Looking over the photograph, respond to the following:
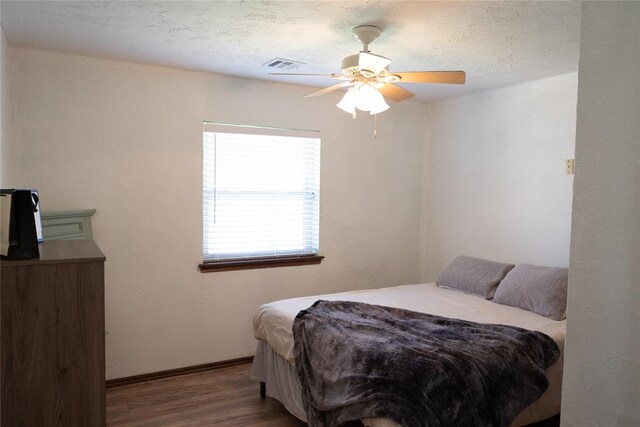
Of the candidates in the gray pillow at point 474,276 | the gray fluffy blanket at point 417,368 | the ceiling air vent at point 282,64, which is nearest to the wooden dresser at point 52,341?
the gray fluffy blanket at point 417,368

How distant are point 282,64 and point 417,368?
89.0 inches

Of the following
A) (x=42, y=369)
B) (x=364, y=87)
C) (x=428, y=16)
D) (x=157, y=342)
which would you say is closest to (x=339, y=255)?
(x=157, y=342)

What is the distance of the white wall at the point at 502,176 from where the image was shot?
11.9 ft

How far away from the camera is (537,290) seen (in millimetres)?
3264

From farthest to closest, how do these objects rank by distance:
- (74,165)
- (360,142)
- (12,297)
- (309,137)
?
(360,142) < (309,137) < (74,165) < (12,297)

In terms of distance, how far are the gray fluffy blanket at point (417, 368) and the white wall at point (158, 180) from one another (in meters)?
A: 1.28

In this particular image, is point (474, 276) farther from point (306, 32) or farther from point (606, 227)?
point (606, 227)

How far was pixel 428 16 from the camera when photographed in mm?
2369

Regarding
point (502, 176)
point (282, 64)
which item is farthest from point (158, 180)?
point (502, 176)

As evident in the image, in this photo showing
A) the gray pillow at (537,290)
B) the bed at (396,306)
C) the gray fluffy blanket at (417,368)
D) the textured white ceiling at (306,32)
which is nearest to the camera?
the gray fluffy blanket at (417,368)

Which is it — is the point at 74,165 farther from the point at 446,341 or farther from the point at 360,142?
the point at 446,341

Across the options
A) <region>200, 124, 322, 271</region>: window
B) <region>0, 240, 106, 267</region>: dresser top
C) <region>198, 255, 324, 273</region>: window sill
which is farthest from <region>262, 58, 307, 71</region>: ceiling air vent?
<region>0, 240, 106, 267</region>: dresser top

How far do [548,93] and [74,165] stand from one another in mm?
3627

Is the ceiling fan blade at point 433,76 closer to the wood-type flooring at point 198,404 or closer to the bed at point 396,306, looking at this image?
the bed at point 396,306
